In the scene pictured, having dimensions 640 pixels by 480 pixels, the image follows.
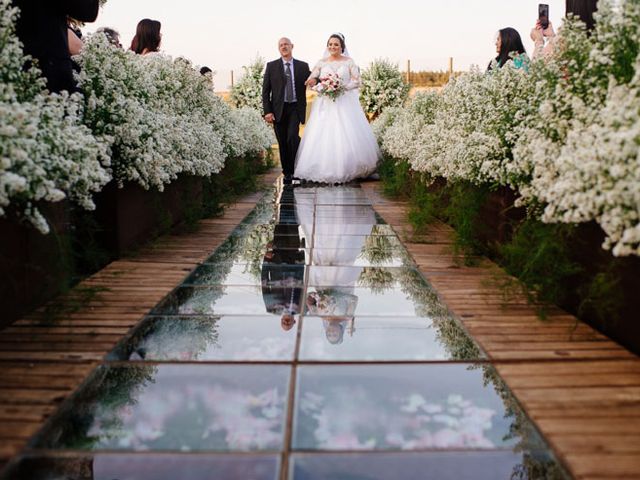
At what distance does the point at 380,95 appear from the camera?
16.4m

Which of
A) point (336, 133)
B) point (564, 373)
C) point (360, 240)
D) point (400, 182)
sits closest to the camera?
point (564, 373)

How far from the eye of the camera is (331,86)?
10.7 meters

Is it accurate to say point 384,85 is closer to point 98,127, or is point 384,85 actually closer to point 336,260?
point 336,260

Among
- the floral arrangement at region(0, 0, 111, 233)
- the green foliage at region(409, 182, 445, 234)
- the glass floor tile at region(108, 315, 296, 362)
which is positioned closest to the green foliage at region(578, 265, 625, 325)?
the glass floor tile at region(108, 315, 296, 362)

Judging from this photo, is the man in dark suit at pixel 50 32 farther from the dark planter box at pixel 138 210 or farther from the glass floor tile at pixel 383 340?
the glass floor tile at pixel 383 340

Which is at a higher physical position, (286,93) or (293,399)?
(286,93)

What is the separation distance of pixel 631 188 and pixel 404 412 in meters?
0.96

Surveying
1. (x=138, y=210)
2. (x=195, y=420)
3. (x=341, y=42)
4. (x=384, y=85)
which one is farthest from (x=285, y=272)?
(x=384, y=85)

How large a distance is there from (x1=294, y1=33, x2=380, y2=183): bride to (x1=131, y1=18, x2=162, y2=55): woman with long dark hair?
394cm

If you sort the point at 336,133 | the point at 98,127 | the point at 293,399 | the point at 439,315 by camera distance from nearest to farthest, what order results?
the point at 293,399, the point at 439,315, the point at 98,127, the point at 336,133

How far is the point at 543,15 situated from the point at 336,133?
14.3 feet

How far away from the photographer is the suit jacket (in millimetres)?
10680

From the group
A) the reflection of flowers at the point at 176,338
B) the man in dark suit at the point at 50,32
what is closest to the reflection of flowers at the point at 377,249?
the reflection of flowers at the point at 176,338

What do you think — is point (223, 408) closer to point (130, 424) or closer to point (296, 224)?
point (130, 424)
